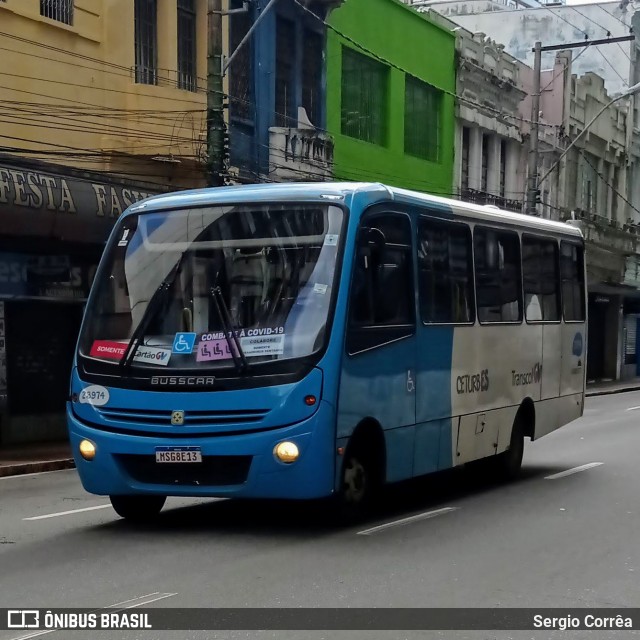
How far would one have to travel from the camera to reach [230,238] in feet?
33.6

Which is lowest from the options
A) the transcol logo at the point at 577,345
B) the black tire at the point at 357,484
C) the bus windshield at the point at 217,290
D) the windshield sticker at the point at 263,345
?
the black tire at the point at 357,484

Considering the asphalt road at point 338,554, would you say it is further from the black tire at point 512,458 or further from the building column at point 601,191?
the building column at point 601,191

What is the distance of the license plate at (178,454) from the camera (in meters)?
9.63

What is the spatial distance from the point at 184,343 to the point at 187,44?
13835 millimetres

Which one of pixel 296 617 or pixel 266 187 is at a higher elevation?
pixel 266 187

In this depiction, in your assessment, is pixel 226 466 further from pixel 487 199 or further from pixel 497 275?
pixel 487 199

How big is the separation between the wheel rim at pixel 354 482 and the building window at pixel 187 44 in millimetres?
13274

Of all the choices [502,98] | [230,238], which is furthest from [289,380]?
[502,98]

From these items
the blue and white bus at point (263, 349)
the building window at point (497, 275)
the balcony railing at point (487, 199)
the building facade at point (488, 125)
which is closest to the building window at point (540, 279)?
the building window at point (497, 275)

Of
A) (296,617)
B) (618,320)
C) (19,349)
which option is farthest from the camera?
(618,320)

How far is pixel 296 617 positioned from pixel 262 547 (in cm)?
231

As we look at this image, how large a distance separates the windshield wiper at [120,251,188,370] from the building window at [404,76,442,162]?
22622 millimetres

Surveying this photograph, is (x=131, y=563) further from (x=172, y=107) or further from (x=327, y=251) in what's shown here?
(x=172, y=107)

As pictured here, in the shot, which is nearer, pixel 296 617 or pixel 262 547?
pixel 296 617
